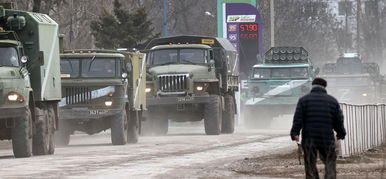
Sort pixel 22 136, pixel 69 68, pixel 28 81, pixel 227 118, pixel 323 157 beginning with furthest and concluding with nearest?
pixel 227 118, pixel 69 68, pixel 28 81, pixel 22 136, pixel 323 157

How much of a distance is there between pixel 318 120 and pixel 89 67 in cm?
1632

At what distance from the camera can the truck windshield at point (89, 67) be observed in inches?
1188

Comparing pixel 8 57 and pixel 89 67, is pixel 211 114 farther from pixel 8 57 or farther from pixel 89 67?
pixel 8 57

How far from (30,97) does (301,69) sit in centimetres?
1855

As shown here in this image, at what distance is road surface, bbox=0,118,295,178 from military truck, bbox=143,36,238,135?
238cm

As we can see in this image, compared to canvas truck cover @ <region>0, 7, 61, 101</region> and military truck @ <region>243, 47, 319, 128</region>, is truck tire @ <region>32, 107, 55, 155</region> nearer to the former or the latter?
canvas truck cover @ <region>0, 7, 61, 101</region>

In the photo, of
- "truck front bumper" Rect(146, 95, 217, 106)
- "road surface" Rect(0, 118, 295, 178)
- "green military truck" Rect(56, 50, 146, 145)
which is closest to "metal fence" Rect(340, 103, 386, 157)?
"road surface" Rect(0, 118, 295, 178)

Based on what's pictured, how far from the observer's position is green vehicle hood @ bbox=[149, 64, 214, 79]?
1372 inches

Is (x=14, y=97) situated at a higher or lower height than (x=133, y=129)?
higher

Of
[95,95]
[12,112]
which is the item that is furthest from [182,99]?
[12,112]

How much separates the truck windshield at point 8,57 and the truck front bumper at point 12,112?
1102 millimetres

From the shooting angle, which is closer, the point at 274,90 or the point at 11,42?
the point at 11,42

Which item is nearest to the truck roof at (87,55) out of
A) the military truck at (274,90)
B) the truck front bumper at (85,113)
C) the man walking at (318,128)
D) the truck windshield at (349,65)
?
the truck front bumper at (85,113)

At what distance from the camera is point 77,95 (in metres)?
29.9
